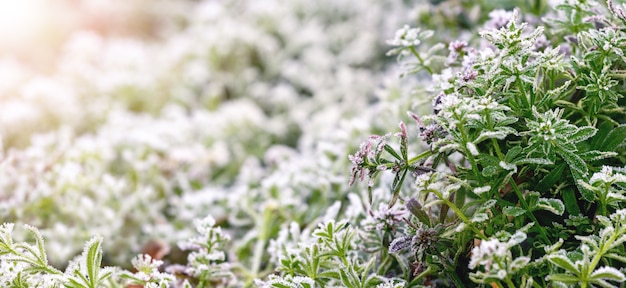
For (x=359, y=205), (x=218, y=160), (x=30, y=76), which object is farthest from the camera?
(x=30, y=76)

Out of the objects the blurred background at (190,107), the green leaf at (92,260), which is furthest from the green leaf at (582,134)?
the green leaf at (92,260)

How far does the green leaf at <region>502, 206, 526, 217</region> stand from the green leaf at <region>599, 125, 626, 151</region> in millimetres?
232

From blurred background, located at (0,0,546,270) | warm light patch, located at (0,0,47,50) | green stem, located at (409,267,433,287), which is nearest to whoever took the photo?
green stem, located at (409,267,433,287)

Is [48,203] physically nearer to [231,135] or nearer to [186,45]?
[231,135]

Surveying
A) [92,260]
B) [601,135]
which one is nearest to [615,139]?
[601,135]

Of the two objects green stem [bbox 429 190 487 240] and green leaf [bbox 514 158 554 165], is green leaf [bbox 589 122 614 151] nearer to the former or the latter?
green leaf [bbox 514 158 554 165]

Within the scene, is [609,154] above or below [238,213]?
Answer: below

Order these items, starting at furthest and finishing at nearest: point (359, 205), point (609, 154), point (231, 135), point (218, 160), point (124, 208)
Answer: point (231, 135) → point (218, 160) → point (124, 208) → point (359, 205) → point (609, 154)

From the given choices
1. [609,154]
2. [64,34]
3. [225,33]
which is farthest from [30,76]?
[609,154]

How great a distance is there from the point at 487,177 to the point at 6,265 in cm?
87

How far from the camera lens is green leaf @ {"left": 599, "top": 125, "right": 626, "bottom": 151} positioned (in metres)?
1.08

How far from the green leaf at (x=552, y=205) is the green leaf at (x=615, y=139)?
0.18 m

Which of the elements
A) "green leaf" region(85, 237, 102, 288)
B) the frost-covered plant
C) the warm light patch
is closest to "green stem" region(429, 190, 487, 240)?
the frost-covered plant

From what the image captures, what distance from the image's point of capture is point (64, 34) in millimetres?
2586
